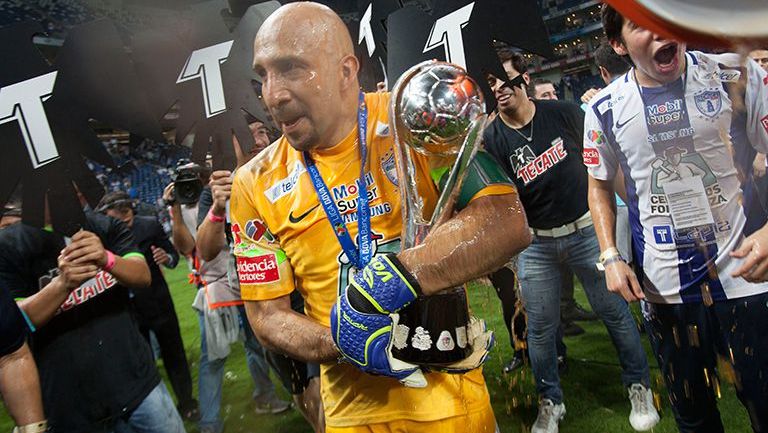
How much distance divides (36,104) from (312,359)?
2.36 m

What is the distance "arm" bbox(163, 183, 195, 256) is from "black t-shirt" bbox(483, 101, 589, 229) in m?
2.45

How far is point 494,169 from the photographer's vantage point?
4.27 ft

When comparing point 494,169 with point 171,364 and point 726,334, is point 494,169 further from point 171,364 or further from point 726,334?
point 171,364

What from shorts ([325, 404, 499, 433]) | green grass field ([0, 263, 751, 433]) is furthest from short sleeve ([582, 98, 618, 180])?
shorts ([325, 404, 499, 433])

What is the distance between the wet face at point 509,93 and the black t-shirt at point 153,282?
112 inches

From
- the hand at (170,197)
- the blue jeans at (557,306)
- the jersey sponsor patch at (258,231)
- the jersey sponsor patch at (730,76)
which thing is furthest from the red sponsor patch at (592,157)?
the hand at (170,197)

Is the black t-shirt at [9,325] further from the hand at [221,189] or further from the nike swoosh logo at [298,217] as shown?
the nike swoosh logo at [298,217]

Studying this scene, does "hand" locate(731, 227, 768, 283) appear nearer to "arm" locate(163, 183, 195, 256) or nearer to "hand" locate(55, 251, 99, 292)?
"hand" locate(55, 251, 99, 292)

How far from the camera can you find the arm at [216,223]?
122 inches

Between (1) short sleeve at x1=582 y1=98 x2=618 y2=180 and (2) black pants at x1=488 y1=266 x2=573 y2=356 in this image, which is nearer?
(1) short sleeve at x1=582 y1=98 x2=618 y2=180

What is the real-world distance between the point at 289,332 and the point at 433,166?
65 centimetres

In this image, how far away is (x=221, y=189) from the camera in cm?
309

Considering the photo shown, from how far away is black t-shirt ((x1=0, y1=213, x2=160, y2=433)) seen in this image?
8.04ft

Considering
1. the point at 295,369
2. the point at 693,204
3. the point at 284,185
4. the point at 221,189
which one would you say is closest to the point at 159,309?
the point at 295,369
